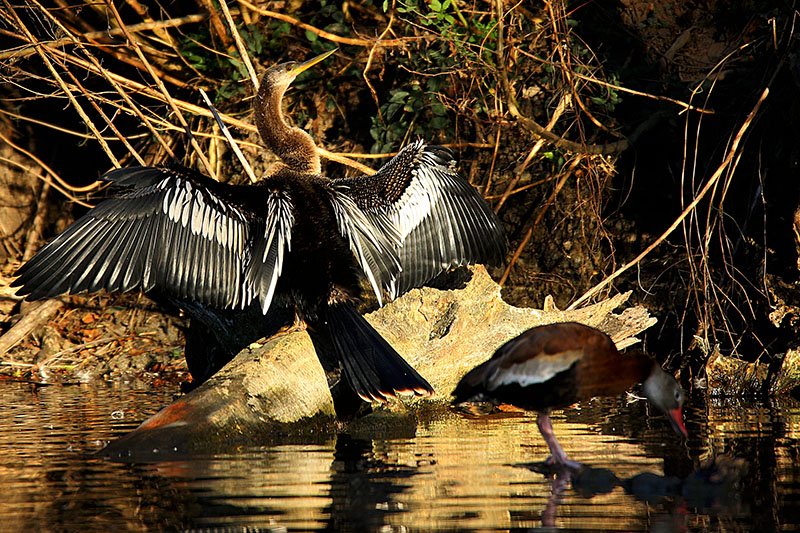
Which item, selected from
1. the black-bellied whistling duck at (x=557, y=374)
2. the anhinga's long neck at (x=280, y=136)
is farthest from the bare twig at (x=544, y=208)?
the black-bellied whistling duck at (x=557, y=374)

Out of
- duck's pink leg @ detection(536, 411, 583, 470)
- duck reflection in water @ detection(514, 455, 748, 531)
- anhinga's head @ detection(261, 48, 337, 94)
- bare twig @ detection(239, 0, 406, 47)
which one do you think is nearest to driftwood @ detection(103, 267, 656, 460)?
duck's pink leg @ detection(536, 411, 583, 470)

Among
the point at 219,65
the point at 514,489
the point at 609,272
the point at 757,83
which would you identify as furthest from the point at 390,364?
the point at 219,65

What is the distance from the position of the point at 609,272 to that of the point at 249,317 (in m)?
3.13

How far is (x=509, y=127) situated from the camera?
7367mm

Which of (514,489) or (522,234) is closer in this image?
(514,489)

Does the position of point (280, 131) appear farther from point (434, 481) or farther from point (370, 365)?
point (434, 481)

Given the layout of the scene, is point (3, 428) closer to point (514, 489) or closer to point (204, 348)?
point (204, 348)

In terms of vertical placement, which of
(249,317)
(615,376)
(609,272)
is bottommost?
(615,376)

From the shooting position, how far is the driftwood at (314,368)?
13.2 ft

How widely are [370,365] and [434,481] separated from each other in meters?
1.30

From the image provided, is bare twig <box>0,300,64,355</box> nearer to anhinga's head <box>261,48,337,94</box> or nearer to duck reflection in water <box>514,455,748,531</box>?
anhinga's head <box>261,48,337,94</box>

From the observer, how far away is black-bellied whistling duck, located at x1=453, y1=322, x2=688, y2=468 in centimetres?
375

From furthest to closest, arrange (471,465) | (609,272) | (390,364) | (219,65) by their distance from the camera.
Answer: (219,65)
(609,272)
(390,364)
(471,465)

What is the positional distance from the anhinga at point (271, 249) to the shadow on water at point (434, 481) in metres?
0.59
